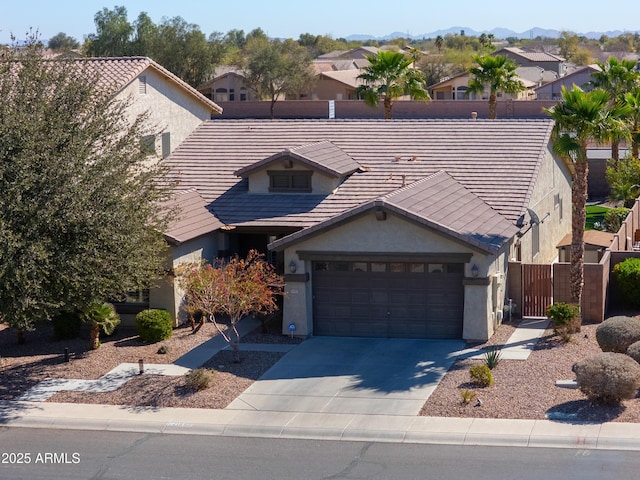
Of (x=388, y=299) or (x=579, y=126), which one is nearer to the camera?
(x=579, y=126)

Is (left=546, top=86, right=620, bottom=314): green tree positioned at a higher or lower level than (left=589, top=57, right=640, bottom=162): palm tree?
lower

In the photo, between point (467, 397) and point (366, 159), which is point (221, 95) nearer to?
point (366, 159)

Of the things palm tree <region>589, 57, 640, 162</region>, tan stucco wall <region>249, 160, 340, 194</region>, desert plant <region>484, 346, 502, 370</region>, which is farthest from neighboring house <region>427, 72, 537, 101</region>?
desert plant <region>484, 346, 502, 370</region>

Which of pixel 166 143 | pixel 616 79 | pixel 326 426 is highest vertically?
pixel 616 79

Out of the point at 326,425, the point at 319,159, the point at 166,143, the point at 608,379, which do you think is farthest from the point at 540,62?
the point at 326,425

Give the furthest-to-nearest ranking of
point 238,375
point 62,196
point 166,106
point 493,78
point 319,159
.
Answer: point 493,78
point 166,106
point 319,159
point 238,375
point 62,196

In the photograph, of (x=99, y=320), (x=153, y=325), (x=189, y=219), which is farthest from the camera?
(x=189, y=219)

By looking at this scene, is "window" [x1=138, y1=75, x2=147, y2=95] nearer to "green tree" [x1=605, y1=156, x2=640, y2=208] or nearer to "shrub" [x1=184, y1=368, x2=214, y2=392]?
"shrub" [x1=184, y1=368, x2=214, y2=392]
